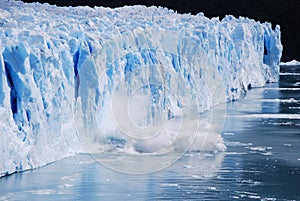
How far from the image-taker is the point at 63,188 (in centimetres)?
729

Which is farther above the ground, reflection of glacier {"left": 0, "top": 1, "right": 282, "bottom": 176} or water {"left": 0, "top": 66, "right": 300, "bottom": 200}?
reflection of glacier {"left": 0, "top": 1, "right": 282, "bottom": 176}

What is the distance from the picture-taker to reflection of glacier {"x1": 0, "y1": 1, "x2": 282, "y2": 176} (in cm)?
754

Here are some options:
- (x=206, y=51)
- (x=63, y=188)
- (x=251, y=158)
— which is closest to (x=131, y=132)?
(x=251, y=158)

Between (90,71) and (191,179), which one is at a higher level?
(90,71)

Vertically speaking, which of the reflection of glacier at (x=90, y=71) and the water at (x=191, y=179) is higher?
the reflection of glacier at (x=90, y=71)

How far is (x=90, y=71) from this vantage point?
348 inches

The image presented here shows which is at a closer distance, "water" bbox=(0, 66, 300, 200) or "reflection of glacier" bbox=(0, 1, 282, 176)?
"water" bbox=(0, 66, 300, 200)

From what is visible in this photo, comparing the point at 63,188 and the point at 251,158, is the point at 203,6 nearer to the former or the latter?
the point at 251,158

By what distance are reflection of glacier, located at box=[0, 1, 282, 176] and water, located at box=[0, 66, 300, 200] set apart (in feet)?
0.89

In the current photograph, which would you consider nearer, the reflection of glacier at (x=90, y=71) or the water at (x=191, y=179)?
the water at (x=191, y=179)

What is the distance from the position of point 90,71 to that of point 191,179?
177cm

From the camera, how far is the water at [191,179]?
7.12 meters

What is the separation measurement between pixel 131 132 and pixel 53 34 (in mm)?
1428

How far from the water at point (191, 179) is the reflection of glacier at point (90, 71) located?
0.27 meters
